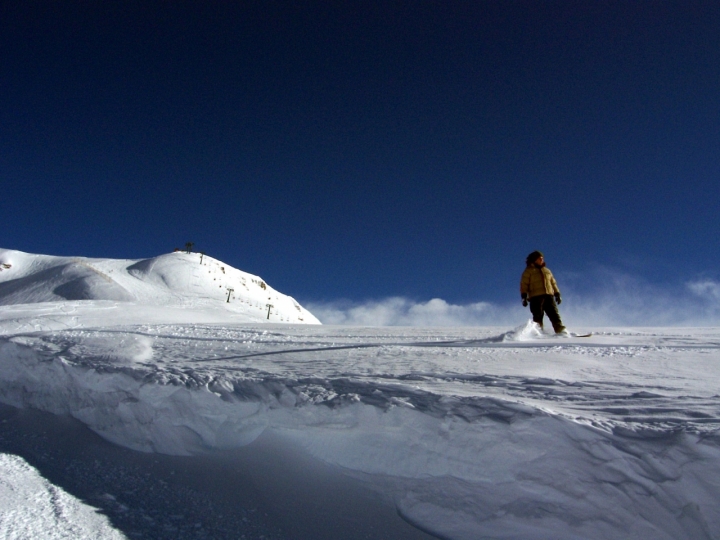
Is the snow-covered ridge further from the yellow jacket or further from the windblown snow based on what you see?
the windblown snow

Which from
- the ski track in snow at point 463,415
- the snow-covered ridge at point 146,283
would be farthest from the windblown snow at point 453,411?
the snow-covered ridge at point 146,283

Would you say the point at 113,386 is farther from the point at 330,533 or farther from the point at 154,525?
the point at 330,533

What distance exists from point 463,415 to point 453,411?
0.25 feet

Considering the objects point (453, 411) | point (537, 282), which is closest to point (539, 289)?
point (537, 282)

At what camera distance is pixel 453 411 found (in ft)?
9.82

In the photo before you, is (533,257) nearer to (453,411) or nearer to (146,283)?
(453,411)

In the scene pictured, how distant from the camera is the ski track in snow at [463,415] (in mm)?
2367

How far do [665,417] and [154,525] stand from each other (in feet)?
10.5

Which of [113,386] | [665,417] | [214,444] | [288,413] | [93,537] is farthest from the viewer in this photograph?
[113,386]

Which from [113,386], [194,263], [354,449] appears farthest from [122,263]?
[354,449]

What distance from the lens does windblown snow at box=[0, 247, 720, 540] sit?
238cm

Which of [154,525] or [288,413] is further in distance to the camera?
[288,413]

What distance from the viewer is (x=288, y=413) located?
3617mm

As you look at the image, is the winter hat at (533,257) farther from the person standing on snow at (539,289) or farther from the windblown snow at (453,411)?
the windblown snow at (453,411)
